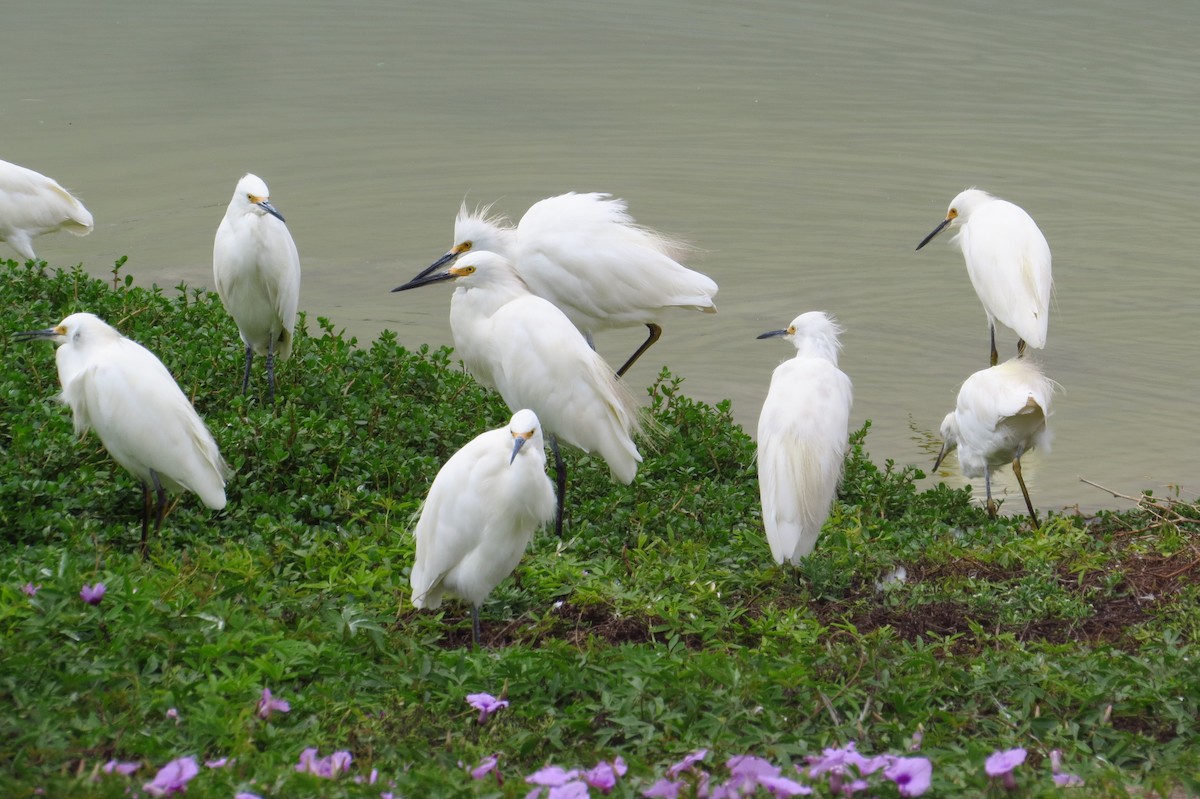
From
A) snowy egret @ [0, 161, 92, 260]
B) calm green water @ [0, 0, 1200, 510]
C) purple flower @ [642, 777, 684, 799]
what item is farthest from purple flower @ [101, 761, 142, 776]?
snowy egret @ [0, 161, 92, 260]

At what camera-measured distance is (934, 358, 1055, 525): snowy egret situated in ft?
18.7

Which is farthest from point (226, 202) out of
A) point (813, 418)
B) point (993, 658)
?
point (993, 658)

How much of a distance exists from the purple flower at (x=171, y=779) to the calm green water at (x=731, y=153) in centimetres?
480

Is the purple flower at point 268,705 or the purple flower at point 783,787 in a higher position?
the purple flower at point 783,787

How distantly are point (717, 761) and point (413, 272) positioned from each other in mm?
6181

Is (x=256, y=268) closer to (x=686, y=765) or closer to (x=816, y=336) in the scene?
(x=816, y=336)

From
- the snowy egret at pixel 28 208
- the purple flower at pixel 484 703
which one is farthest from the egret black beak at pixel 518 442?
the snowy egret at pixel 28 208

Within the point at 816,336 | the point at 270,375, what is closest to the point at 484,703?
the point at 816,336

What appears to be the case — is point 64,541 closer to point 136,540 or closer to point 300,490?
point 136,540

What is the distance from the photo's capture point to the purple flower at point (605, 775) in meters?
2.49

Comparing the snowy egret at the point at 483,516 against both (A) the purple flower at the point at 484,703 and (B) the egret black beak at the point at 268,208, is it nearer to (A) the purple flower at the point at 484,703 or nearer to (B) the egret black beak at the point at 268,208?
(A) the purple flower at the point at 484,703

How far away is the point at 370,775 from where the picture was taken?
8.34 ft

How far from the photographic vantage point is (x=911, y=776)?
2465mm

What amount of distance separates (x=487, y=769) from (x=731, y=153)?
921cm
